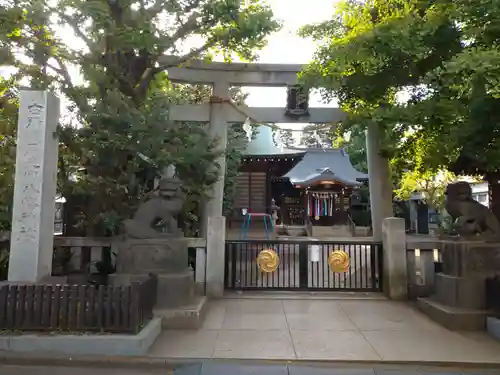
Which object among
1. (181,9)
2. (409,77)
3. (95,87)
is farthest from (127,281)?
(409,77)

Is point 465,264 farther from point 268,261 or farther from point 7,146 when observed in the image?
point 7,146

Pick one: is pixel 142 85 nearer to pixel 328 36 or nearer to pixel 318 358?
pixel 328 36

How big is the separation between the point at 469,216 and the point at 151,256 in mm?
5504

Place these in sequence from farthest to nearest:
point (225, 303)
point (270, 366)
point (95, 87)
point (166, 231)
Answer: point (95, 87), point (225, 303), point (166, 231), point (270, 366)

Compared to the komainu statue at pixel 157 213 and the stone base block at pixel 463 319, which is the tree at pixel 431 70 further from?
the komainu statue at pixel 157 213

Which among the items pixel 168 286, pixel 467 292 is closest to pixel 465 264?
pixel 467 292

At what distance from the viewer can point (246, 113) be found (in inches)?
439

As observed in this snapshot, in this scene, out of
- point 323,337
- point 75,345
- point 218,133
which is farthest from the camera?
point 218,133

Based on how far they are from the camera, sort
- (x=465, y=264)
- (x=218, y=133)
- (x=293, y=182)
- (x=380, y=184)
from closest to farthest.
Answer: (x=465, y=264), (x=380, y=184), (x=218, y=133), (x=293, y=182)

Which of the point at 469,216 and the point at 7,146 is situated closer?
the point at 469,216

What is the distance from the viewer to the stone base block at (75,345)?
5301 millimetres

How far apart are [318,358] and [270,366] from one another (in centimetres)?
64

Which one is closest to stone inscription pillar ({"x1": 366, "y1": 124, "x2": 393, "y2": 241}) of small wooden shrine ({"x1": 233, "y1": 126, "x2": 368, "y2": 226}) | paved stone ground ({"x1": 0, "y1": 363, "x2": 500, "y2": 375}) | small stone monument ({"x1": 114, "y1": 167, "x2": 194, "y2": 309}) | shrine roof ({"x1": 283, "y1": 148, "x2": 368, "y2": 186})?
small stone monument ({"x1": 114, "y1": 167, "x2": 194, "y2": 309})

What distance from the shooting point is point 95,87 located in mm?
9023
